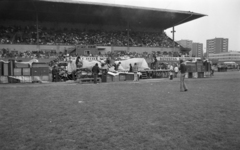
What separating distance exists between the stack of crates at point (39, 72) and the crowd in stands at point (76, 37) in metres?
19.9

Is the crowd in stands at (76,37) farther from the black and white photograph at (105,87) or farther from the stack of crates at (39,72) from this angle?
the stack of crates at (39,72)

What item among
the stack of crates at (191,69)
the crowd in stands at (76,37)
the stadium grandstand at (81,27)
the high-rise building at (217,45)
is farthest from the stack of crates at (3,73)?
the high-rise building at (217,45)

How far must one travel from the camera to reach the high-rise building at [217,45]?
102 metres

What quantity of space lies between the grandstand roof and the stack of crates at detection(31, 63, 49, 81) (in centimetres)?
1963

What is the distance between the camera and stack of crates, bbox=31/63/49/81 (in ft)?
59.3

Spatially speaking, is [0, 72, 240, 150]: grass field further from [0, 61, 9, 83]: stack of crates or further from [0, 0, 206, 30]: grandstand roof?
[0, 0, 206, 30]: grandstand roof

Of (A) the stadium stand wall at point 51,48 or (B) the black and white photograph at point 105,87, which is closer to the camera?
(B) the black and white photograph at point 105,87

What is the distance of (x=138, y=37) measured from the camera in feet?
157

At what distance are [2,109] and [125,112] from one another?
14.1 ft

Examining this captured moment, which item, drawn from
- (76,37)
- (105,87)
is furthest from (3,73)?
(76,37)

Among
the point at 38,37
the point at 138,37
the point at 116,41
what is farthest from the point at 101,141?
the point at 138,37

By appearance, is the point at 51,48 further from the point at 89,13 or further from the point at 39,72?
the point at 39,72

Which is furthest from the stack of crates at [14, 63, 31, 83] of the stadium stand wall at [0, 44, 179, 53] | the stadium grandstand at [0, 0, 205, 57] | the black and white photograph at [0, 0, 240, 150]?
the stadium stand wall at [0, 44, 179, 53]

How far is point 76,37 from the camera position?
136 feet
